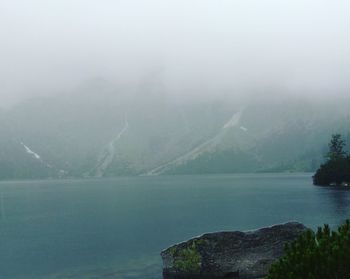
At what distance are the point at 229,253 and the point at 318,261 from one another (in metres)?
32.8

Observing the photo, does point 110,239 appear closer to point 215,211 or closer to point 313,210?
point 215,211

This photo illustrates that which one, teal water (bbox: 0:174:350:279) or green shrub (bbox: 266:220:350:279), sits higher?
green shrub (bbox: 266:220:350:279)

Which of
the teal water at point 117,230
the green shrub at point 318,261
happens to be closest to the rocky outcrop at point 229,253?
the teal water at point 117,230

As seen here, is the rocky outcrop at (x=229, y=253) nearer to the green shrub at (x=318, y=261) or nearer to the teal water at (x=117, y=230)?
the teal water at (x=117, y=230)

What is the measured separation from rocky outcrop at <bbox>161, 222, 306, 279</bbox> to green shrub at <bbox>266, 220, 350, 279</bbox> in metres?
30.1

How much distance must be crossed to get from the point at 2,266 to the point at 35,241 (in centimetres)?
2297

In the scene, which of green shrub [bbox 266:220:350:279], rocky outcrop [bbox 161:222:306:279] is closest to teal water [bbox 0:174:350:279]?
rocky outcrop [bbox 161:222:306:279]

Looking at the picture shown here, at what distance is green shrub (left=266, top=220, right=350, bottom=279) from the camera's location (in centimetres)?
2423

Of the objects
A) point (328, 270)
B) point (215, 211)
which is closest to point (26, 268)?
point (328, 270)

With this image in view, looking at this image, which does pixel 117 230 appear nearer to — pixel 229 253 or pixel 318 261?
pixel 229 253

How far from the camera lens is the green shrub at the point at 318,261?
24234 millimetres

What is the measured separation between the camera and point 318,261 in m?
24.4

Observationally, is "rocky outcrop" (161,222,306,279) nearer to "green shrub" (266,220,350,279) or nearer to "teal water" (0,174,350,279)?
"teal water" (0,174,350,279)

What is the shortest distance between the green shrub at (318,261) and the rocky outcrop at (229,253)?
1184 inches
